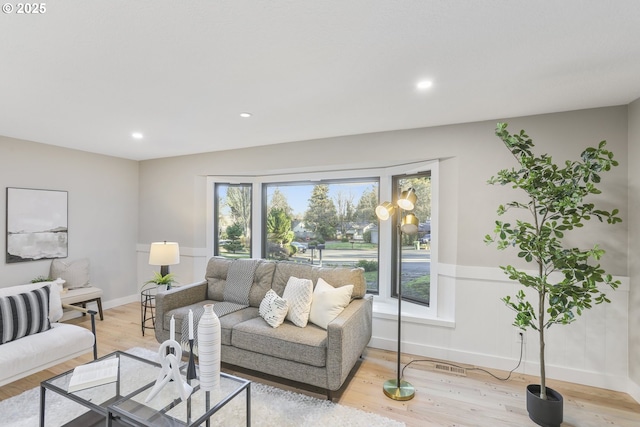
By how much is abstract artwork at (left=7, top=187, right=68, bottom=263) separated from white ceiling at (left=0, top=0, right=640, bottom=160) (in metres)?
1.22

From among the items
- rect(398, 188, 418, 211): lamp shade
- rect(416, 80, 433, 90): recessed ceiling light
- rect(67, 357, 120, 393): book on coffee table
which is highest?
rect(416, 80, 433, 90): recessed ceiling light

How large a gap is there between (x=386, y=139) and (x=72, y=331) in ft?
11.7

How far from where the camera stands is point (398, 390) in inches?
97.1

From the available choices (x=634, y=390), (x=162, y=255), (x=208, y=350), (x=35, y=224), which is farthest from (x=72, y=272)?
(x=634, y=390)

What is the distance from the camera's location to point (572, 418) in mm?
2223

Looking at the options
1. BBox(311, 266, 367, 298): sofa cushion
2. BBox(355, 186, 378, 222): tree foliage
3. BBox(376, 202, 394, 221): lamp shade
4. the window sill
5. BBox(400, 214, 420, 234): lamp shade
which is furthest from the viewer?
BBox(355, 186, 378, 222): tree foliage

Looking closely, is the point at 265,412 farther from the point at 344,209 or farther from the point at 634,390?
the point at 634,390

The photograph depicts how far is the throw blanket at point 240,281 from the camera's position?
3.36m

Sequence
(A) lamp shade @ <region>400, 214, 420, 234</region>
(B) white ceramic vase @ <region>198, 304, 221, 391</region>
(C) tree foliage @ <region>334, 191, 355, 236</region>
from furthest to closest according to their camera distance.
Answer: (C) tree foliage @ <region>334, 191, 355, 236</region> < (A) lamp shade @ <region>400, 214, 420, 234</region> < (B) white ceramic vase @ <region>198, 304, 221, 391</region>

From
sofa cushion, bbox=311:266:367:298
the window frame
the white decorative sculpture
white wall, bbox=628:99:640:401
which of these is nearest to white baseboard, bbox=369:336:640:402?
white wall, bbox=628:99:640:401

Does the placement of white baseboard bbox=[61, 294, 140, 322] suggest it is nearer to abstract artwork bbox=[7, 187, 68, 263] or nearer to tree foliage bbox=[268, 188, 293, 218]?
abstract artwork bbox=[7, 187, 68, 263]

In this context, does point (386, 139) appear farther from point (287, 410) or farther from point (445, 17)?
point (287, 410)

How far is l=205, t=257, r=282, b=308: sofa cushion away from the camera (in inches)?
131

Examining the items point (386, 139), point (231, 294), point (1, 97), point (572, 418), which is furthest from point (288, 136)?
point (572, 418)
